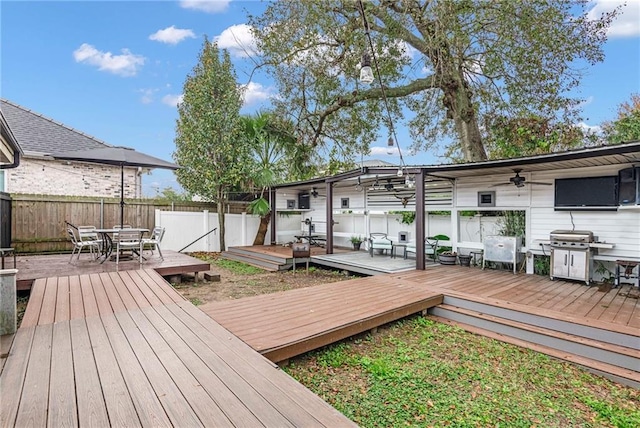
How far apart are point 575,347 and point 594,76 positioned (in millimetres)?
8094

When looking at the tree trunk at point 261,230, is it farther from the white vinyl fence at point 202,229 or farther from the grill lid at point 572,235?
the grill lid at point 572,235

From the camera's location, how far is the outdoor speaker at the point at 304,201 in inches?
482

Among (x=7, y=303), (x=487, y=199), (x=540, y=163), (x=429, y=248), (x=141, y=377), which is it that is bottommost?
(x=141, y=377)

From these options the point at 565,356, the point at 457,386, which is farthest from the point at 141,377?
the point at 565,356

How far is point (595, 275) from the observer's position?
6.00 meters

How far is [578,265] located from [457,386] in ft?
14.3

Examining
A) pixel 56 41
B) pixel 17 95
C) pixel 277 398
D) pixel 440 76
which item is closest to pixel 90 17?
pixel 56 41

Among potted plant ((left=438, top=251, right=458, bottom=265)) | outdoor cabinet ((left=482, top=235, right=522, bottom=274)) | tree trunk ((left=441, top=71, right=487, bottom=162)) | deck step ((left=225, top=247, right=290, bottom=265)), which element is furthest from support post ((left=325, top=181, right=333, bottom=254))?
tree trunk ((left=441, top=71, right=487, bottom=162))

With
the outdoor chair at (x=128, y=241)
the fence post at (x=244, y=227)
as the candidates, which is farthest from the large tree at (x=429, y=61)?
the outdoor chair at (x=128, y=241)

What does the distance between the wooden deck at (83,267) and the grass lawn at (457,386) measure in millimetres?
4184

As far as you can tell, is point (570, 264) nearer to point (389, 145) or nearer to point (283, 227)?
point (389, 145)

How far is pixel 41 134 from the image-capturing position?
434 inches

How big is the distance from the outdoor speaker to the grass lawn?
8.58m

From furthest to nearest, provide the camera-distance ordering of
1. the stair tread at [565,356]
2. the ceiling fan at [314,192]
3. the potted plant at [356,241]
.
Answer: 1. the ceiling fan at [314,192]
2. the potted plant at [356,241]
3. the stair tread at [565,356]
